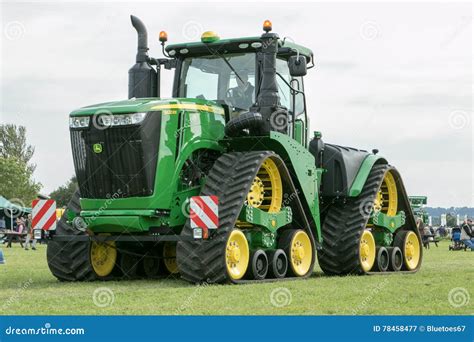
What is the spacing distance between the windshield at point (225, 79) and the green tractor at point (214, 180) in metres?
0.02

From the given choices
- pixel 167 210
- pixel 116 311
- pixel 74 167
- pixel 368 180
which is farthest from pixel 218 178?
pixel 368 180

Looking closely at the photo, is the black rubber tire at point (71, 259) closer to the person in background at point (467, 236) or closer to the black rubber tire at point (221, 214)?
the black rubber tire at point (221, 214)

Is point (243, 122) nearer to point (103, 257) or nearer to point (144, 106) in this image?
point (144, 106)

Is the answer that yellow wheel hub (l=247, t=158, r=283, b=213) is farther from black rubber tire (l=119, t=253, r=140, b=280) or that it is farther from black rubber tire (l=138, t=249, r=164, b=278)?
black rubber tire (l=119, t=253, r=140, b=280)

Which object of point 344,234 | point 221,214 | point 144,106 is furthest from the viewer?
point 344,234

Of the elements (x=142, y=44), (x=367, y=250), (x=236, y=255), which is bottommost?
(x=367, y=250)

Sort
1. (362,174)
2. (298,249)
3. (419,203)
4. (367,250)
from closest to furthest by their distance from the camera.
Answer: (298,249)
(367,250)
(362,174)
(419,203)

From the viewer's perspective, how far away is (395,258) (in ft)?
54.1

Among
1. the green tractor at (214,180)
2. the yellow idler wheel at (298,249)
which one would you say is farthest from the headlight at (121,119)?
the yellow idler wheel at (298,249)

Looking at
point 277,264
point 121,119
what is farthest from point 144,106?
point 277,264

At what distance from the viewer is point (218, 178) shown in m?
12.0

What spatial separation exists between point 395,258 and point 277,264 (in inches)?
173

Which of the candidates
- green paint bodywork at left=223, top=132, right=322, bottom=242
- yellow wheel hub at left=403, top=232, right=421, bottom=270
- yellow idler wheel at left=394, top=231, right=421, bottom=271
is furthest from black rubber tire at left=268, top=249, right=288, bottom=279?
yellow wheel hub at left=403, top=232, right=421, bottom=270

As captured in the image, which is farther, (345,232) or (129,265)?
(345,232)
